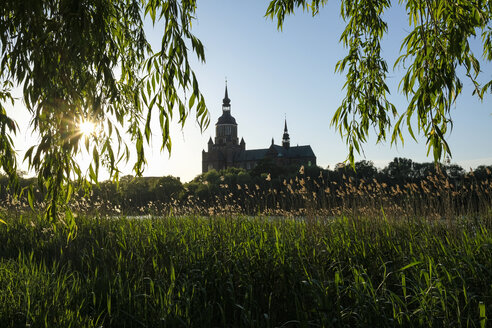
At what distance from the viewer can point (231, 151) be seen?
314 ft

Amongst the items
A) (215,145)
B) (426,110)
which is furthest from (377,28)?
(215,145)

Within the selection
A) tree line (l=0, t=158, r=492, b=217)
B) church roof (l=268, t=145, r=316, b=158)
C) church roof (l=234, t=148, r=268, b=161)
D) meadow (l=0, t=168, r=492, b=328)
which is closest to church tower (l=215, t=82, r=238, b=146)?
church roof (l=234, t=148, r=268, b=161)

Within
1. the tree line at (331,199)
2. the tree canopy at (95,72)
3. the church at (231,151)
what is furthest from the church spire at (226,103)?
the tree canopy at (95,72)

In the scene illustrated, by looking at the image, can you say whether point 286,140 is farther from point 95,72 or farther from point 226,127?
point 95,72

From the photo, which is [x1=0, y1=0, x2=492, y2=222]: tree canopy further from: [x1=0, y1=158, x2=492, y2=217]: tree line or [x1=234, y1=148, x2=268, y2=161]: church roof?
[x1=234, y1=148, x2=268, y2=161]: church roof

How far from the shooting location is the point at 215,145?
96500 millimetres

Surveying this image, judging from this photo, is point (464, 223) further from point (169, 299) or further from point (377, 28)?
point (169, 299)

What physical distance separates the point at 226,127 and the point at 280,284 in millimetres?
90655

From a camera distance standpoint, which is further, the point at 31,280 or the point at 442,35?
the point at 31,280

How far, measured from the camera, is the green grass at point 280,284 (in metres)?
3.72

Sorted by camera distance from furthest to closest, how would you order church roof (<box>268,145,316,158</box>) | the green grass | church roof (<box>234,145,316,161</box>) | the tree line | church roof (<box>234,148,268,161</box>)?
church roof (<box>234,148,268,161</box>) < church roof (<box>268,145,316,158</box>) < church roof (<box>234,145,316,161</box>) < the tree line < the green grass

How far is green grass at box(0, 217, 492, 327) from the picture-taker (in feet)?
12.2

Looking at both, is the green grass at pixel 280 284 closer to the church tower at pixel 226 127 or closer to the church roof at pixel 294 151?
the church roof at pixel 294 151

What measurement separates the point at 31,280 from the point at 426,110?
466 centimetres
